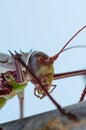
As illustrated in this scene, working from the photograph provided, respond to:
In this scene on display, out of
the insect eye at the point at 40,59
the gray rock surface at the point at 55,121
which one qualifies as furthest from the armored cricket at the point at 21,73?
the gray rock surface at the point at 55,121

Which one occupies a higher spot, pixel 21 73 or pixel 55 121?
pixel 55 121

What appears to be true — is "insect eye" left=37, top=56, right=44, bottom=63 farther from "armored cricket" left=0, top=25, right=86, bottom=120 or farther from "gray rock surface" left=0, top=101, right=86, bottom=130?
"gray rock surface" left=0, top=101, right=86, bottom=130

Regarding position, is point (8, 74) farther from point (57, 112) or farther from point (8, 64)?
point (57, 112)

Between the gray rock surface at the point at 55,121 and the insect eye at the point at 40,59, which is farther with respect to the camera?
the insect eye at the point at 40,59

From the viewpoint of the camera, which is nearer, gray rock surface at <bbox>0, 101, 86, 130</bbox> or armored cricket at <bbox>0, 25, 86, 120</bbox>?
gray rock surface at <bbox>0, 101, 86, 130</bbox>

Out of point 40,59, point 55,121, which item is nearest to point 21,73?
point 40,59

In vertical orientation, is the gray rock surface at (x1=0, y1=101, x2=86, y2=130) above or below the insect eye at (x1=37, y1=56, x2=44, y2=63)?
above

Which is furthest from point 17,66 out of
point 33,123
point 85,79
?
point 33,123

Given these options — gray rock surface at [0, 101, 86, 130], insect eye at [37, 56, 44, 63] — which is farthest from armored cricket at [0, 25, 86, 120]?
gray rock surface at [0, 101, 86, 130]

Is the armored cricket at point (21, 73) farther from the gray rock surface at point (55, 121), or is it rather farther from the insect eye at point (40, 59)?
the gray rock surface at point (55, 121)

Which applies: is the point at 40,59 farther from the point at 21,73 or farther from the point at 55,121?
the point at 55,121

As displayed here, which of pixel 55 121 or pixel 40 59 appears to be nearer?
pixel 55 121
